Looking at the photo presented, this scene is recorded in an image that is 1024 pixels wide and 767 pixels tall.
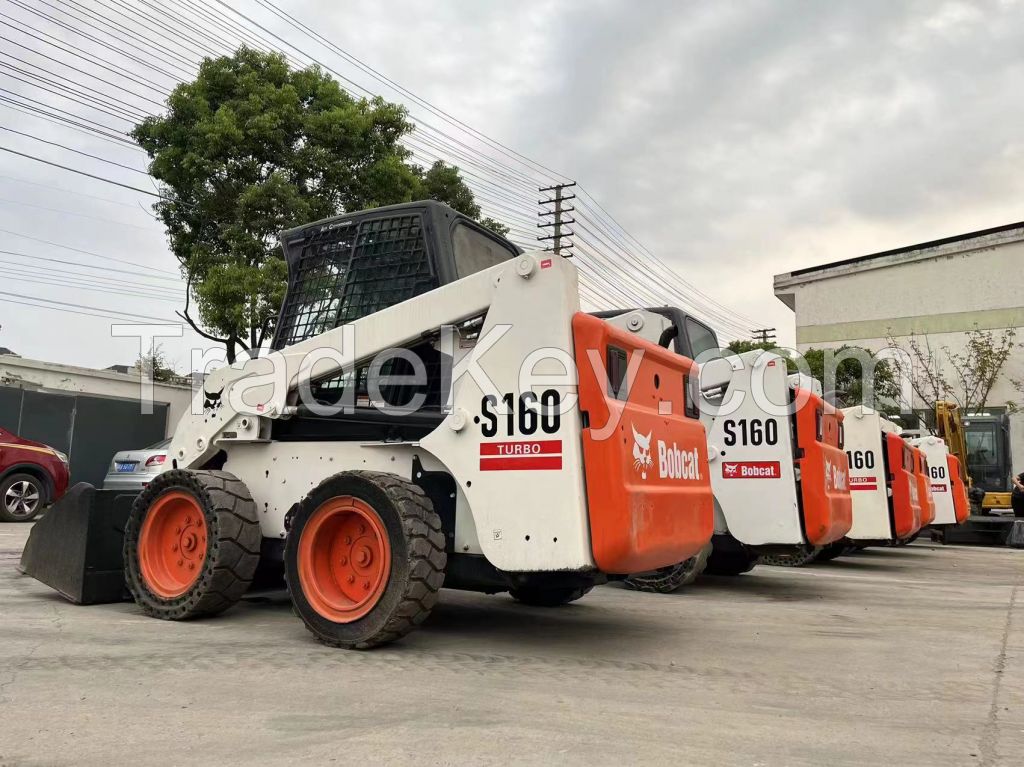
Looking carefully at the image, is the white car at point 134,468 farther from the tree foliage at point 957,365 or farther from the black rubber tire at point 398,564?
the tree foliage at point 957,365

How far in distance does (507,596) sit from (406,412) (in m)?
2.73

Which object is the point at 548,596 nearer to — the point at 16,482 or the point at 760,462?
the point at 760,462

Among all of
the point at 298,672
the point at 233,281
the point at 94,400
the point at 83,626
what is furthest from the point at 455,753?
the point at 94,400

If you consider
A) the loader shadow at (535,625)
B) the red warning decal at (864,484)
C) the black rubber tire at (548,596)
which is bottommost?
the loader shadow at (535,625)

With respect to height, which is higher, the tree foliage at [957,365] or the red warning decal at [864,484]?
the tree foliage at [957,365]

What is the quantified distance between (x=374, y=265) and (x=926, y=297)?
2997 centimetres

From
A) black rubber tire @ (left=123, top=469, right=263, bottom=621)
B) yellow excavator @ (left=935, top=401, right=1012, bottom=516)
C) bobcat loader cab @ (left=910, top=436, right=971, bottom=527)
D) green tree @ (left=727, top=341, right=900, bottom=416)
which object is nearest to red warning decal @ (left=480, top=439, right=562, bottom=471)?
black rubber tire @ (left=123, top=469, right=263, bottom=621)

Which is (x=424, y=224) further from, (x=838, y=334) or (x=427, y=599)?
(x=838, y=334)

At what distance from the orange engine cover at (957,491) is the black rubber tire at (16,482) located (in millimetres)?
16227

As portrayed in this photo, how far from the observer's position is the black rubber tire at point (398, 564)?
14.8ft

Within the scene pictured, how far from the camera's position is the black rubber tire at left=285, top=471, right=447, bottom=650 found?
177 inches

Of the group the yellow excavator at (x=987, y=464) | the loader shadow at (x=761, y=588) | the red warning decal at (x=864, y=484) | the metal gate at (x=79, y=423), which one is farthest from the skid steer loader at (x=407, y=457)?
the yellow excavator at (x=987, y=464)

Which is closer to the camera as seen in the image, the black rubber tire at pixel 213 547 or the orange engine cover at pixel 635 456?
the orange engine cover at pixel 635 456

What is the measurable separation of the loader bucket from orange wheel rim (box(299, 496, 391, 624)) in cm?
192
